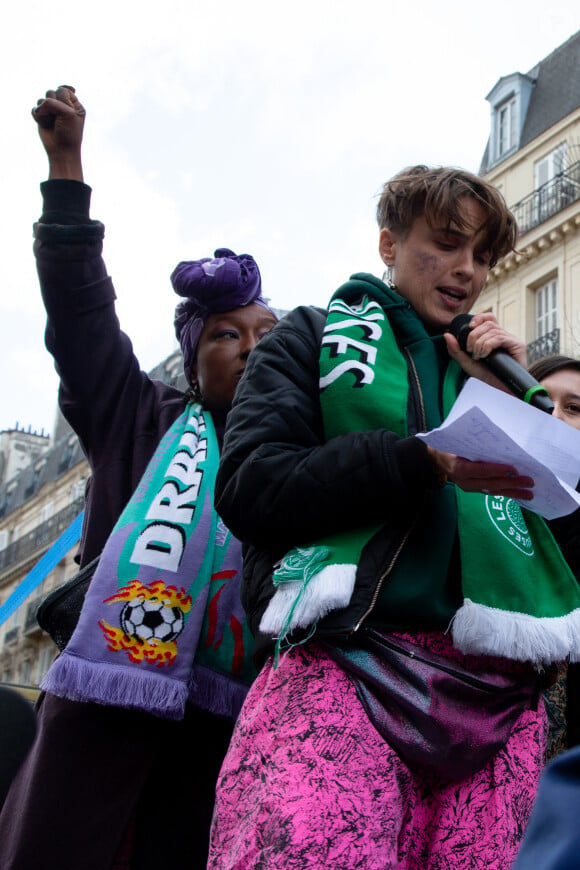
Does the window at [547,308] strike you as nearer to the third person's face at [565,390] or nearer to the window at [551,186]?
the window at [551,186]

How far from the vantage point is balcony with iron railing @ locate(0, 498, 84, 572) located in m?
40.7

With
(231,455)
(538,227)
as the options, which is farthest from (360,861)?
(538,227)

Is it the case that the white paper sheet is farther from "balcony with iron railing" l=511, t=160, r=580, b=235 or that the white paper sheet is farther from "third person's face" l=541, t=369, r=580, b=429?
"balcony with iron railing" l=511, t=160, r=580, b=235

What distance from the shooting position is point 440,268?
271cm

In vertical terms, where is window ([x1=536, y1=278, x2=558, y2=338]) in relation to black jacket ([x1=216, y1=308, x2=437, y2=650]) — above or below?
above

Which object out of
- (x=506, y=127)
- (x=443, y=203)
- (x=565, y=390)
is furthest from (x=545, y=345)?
(x=443, y=203)

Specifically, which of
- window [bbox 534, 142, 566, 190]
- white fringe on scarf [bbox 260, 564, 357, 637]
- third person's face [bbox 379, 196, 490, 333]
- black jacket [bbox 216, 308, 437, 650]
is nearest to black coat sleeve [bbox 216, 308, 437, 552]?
black jacket [bbox 216, 308, 437, 650]

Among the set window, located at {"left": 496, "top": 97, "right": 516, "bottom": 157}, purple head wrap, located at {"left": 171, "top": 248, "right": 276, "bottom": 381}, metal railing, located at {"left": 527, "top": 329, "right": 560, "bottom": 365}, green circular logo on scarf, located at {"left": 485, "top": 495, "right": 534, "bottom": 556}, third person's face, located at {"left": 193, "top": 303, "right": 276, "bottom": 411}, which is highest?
window, located at {"left": 496, "top": 97, "right": 516, "bottom": 157}

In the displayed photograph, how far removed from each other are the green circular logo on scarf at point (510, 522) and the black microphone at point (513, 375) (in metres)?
0.22

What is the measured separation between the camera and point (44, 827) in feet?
8.94

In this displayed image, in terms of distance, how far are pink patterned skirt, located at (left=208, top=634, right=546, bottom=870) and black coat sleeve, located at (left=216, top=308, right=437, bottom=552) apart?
26 cm

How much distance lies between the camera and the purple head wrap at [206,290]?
3.53 m

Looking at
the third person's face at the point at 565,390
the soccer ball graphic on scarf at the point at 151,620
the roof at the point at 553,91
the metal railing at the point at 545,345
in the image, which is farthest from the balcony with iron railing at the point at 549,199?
the soccer ball graphic on scarf at the point at 151,620

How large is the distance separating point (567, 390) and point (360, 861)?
2.37m
